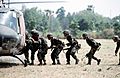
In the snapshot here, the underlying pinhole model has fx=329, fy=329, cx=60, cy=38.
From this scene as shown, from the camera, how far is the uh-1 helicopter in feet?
37.3

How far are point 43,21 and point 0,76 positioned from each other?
101302 mm

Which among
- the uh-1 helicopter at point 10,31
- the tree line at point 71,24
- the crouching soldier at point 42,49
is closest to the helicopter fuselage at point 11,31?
the uh-1 helicopter at point 10,31

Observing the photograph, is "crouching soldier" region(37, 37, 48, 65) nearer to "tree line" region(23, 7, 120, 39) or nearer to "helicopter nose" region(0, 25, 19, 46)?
"helicopter nose" region(0, 25, 19, 46)

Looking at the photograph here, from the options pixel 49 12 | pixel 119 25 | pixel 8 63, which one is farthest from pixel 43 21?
pixel 8 63

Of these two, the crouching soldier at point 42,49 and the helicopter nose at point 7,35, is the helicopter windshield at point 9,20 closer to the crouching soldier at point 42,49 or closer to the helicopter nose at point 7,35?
the helicopter nose at point 7,35

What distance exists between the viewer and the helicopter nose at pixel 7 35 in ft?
36.6

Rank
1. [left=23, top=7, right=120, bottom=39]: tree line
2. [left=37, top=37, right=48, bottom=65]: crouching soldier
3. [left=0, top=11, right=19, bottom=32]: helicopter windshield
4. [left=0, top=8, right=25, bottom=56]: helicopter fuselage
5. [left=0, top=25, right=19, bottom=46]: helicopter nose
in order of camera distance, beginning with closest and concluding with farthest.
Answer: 1. [left=0, top=25, right=19, bottom=46]: helicopter nose
2. [left=0, top=8, right=25, bottom=56]: helicopter fuselage
3. [left=0, top=11, right=19, bottom=32]: helicopter windshield
4. [left=37, top=37, right=48, bottom=65]: crouching soldier
5. [left=23, top=7, right=120, bottom=39]: tree line

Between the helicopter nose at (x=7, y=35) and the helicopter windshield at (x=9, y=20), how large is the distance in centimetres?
43

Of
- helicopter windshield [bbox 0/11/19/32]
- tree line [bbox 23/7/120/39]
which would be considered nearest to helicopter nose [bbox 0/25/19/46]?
helicopter windshield [bbox 0/11/19/32]

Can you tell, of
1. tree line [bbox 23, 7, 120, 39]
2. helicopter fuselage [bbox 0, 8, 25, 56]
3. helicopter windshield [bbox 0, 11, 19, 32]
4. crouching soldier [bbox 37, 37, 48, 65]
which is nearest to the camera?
helicopter fuselage [bbox 0, 8, 25, 56]

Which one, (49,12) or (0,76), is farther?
(49,12)

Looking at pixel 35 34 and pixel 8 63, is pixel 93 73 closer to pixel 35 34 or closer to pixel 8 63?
pixel 35 34

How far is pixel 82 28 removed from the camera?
95.8 m

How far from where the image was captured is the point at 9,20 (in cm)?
1254
